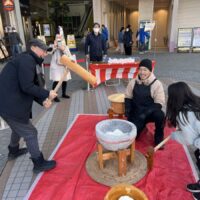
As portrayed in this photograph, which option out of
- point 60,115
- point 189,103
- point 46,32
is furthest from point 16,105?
point 46,32

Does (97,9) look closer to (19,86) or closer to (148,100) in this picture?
(148,100)

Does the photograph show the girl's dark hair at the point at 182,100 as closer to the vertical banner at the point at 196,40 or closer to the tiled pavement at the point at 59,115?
the tiled pavement at the point at 59,115

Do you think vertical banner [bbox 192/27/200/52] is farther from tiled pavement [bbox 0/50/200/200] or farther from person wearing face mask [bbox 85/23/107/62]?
person wearing face mask [bbox 85/23/107/62]

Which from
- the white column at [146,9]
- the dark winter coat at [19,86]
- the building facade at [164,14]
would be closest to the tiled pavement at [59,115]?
the dark winter coat at [19,86]

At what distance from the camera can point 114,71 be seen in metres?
5.98

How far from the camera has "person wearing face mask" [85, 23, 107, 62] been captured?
6457mm

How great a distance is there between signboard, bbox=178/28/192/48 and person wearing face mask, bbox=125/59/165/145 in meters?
10.5

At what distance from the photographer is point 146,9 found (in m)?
13.6

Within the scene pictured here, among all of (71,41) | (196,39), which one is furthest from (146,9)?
(71,41)

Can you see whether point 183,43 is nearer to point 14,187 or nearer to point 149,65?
point 149,65

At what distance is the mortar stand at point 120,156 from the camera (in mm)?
2588

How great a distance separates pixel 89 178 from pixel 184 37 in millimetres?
11977

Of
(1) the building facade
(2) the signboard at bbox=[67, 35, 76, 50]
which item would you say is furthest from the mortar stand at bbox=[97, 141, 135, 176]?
(2) the signboard at bbox=[67, 35, 76, 50]

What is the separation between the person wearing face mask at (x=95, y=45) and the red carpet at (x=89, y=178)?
3.61 m
